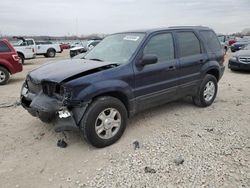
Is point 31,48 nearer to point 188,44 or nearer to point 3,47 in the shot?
point 3,47

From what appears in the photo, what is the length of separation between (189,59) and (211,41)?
114 cm

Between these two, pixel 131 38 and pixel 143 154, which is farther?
pixel 131 38

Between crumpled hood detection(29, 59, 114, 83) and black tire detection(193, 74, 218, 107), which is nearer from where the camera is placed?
crumpled hood detection(29, 59, 114, 83)

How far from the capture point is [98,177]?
3156 millimetres

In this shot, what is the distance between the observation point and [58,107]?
3.58m

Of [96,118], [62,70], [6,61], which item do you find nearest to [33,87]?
[62,70]

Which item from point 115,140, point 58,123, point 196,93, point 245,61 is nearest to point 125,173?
point 115,140

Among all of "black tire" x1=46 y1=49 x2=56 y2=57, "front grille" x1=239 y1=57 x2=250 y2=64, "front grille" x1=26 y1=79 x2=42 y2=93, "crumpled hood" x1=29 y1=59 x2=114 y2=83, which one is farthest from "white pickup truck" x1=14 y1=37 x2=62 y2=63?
"crumpled hood" x1=29 y1=59 x2=114 y2=83

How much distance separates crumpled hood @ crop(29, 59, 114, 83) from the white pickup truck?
14.5 meters

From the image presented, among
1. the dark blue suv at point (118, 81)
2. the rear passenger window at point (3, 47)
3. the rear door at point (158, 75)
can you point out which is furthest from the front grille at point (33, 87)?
the rear passenger window at point (3, 47)

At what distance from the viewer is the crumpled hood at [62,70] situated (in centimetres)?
369

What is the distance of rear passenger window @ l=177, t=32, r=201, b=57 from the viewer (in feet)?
16.5

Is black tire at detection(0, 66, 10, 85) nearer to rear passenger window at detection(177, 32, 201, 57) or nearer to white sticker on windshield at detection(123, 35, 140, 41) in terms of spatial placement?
white sticker on windshield at detection(123, 35, 140, 41)

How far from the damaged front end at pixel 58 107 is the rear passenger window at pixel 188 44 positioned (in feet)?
8.17
